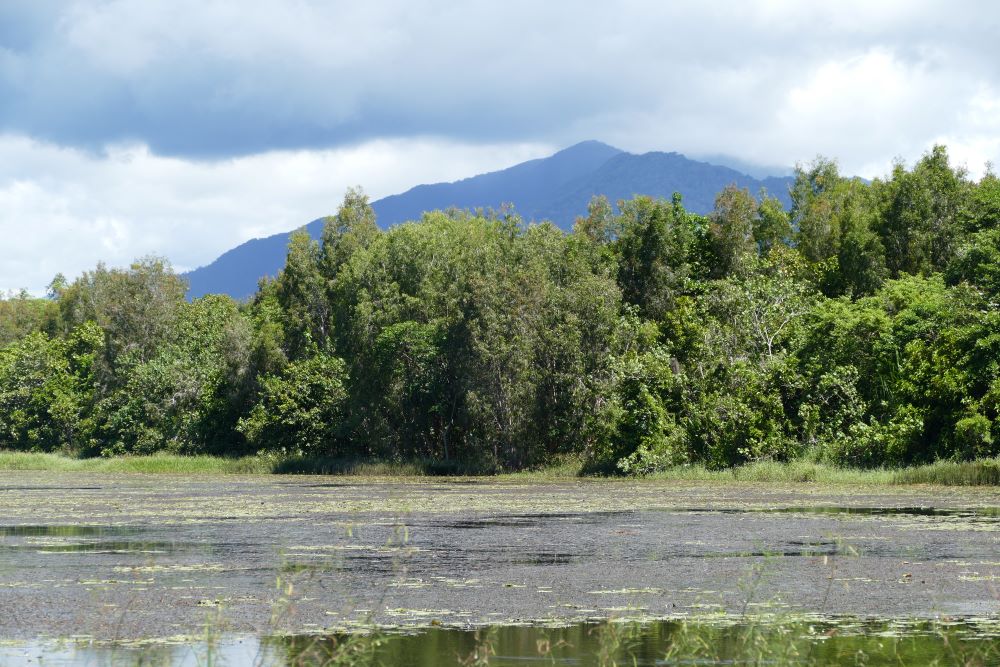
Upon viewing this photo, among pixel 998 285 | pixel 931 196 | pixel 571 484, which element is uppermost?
pixel 931 196

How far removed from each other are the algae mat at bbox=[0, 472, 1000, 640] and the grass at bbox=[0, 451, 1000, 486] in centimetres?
571

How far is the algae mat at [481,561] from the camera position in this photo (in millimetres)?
15562

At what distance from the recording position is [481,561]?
21.6m

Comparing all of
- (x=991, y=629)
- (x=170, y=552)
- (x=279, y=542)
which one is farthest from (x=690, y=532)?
(x=991, y=629)

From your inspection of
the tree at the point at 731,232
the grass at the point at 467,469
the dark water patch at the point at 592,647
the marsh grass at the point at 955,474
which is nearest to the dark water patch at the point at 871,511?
the marsh grass at the point at 955,474

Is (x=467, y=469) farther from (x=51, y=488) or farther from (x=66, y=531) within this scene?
(x=66, y=531)

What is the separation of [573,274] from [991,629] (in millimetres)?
61288

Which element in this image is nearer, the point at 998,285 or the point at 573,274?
the point at 998,285

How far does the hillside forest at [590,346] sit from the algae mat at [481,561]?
15.5m

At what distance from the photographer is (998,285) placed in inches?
1996

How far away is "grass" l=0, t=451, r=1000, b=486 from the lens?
4538 centimetres

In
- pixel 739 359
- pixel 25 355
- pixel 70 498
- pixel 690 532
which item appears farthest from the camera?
pixel 25 355

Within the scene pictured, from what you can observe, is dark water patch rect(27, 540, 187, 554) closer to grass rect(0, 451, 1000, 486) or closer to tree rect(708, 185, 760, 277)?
grass rect(0, 451, 1000, 486)

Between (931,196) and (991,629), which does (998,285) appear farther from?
(991,629)
